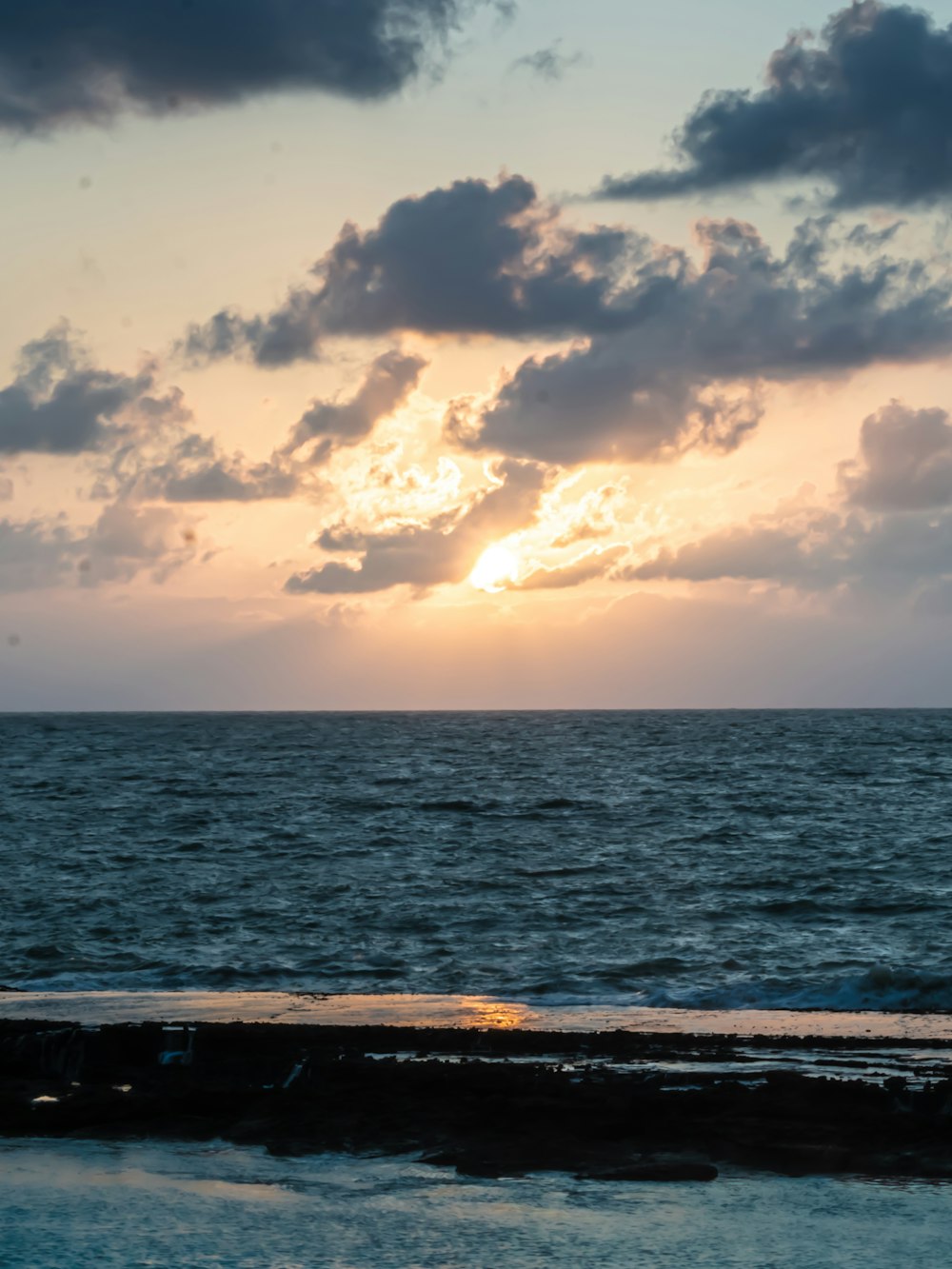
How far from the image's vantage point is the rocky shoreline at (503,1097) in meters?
10.8

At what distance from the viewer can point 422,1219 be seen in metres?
9.27

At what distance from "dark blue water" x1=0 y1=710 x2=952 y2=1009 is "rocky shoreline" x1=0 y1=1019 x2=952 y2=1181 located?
273 inches

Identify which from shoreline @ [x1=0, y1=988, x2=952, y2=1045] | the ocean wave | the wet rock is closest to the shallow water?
the wet rock

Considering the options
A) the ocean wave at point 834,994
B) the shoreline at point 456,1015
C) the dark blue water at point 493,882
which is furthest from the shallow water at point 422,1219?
the dark blue water at point 493,882

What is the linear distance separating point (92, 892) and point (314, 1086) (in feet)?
74.4

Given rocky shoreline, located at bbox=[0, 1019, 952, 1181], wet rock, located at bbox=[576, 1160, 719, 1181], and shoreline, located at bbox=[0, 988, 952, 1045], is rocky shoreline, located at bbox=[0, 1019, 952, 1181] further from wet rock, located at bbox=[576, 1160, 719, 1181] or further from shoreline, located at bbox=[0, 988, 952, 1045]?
shoreline, located at bbox=[0, 988, 952, 1045]

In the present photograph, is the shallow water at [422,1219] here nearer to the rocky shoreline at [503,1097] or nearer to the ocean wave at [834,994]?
the rocky shoreline at [503,1097]

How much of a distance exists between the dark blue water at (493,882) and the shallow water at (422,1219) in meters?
11.6

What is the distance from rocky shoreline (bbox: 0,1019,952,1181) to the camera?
35.5 feet

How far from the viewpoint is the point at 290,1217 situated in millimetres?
9305

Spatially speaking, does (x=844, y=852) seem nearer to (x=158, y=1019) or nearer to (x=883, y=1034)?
(x=883, y=1034)

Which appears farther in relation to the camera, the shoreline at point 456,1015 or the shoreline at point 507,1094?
the shoreline at point 456,1015

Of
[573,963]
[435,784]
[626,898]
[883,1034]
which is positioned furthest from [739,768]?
[883,1034]

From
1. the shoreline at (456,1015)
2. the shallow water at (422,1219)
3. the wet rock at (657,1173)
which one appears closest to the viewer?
the shallow water at (422,1219)
